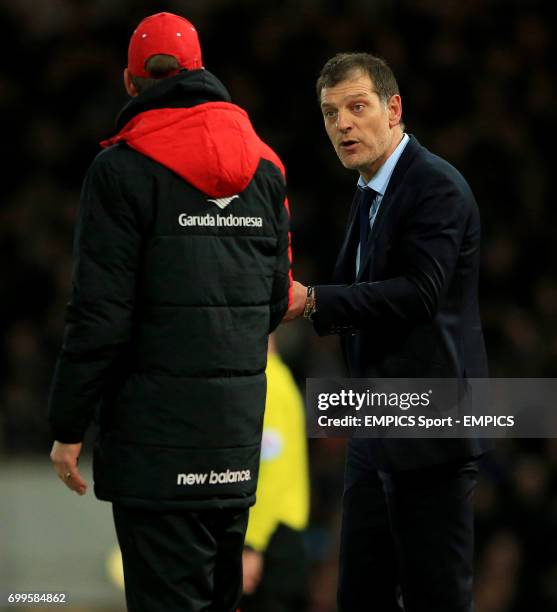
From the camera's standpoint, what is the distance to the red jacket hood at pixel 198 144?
285cm

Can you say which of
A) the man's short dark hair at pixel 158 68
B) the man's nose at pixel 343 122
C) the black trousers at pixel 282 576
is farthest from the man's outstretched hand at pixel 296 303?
the black trousers at pixel 282 576

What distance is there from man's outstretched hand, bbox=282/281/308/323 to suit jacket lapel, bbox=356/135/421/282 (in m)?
0.15

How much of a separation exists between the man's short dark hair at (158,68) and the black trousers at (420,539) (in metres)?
1.01

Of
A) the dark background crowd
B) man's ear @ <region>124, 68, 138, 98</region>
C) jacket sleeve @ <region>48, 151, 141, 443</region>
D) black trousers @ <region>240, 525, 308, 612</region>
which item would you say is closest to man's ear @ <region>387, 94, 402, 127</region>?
man's ear @ <region>124, 68, 138, 98</region>

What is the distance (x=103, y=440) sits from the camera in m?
2.89

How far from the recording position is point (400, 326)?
3156mm

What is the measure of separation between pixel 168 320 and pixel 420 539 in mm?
806

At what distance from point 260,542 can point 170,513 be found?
66.1 inches

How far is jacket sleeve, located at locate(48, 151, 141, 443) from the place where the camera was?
2775 mm

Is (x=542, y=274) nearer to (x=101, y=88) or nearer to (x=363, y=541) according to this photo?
(x=101, y=88)

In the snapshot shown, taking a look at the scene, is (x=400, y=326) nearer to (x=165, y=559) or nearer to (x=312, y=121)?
(x=165, y=559)

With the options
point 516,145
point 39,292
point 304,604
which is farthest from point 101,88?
point 304,604

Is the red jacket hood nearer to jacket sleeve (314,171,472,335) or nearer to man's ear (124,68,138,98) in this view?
man's ear (124,68,138,98)

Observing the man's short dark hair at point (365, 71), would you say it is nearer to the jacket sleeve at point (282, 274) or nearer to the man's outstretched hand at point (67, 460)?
the jacket sleeve at point (282, 274)
